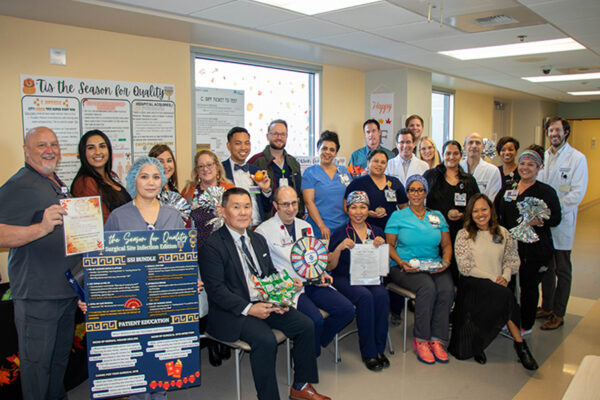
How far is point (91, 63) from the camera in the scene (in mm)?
4406

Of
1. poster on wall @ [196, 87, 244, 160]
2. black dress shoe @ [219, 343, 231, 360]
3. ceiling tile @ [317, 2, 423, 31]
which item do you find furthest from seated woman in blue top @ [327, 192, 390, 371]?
poster on wall @ [196, 87, 244, 160]

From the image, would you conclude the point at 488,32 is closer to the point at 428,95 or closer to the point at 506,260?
the point at 506,260

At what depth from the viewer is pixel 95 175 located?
3.01m

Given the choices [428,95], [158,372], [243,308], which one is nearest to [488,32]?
[428,95]

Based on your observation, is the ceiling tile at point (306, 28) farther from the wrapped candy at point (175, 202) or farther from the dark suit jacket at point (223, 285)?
the dark suit jacket at point (223, 285)

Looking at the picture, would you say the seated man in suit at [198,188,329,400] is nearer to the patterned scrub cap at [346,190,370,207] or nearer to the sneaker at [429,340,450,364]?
the patterned scrub cap at [346,190,370,207]

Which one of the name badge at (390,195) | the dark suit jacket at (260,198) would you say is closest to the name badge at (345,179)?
the name badge at (390,195)

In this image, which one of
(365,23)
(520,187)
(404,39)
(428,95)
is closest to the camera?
(520,187)

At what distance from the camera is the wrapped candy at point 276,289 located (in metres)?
2.92

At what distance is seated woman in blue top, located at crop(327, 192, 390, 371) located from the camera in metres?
3.52

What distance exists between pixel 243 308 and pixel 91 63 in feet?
10.0

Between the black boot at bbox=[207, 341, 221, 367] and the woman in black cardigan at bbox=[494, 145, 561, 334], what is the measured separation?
8.87 ft

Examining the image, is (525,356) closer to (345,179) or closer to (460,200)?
(460,200)

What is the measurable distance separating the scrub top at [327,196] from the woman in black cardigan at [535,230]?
59.7 inches
